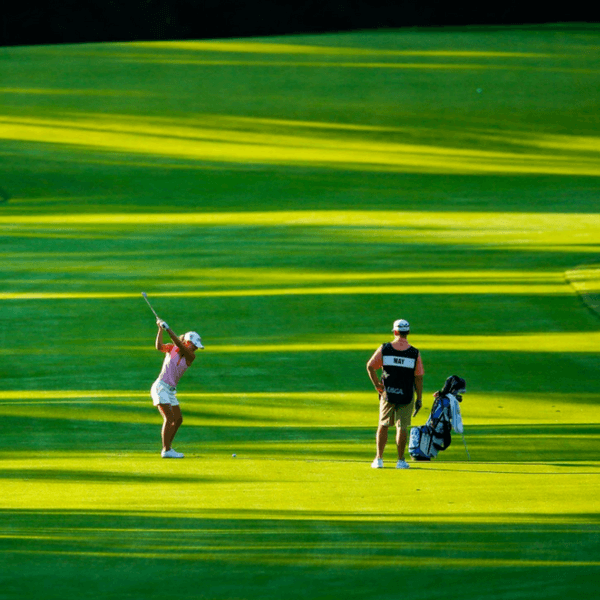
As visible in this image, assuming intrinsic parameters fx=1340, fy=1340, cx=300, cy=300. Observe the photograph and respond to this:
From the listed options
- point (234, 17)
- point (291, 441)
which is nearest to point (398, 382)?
point (291, 441)

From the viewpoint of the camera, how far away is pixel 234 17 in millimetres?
64688

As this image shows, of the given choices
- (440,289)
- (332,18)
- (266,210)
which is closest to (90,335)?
(440,289)

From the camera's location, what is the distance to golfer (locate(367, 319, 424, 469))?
12688 mm

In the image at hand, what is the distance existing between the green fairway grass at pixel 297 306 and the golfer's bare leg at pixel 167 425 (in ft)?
0.79

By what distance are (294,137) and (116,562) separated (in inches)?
1391

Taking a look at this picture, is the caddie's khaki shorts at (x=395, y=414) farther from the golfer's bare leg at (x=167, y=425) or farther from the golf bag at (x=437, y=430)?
the golfer's bare leg at (x=167, y=425)

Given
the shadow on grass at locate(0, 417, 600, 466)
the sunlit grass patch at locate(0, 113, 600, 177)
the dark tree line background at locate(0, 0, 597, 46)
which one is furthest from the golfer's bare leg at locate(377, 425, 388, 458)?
the dark tree line background at locate(0, 0, 597, 46)

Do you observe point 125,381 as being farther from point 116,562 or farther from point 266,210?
point 266,210

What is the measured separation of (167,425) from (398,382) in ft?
7.86

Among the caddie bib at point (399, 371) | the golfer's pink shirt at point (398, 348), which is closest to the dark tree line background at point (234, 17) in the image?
the golfer's pink shirt at point (398, 348)

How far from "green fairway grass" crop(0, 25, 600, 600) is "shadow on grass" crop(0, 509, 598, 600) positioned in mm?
30

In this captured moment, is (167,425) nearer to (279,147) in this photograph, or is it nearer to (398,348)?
(398,348)

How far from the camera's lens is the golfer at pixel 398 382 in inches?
500

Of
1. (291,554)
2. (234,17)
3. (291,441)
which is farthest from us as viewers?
(234,17)
